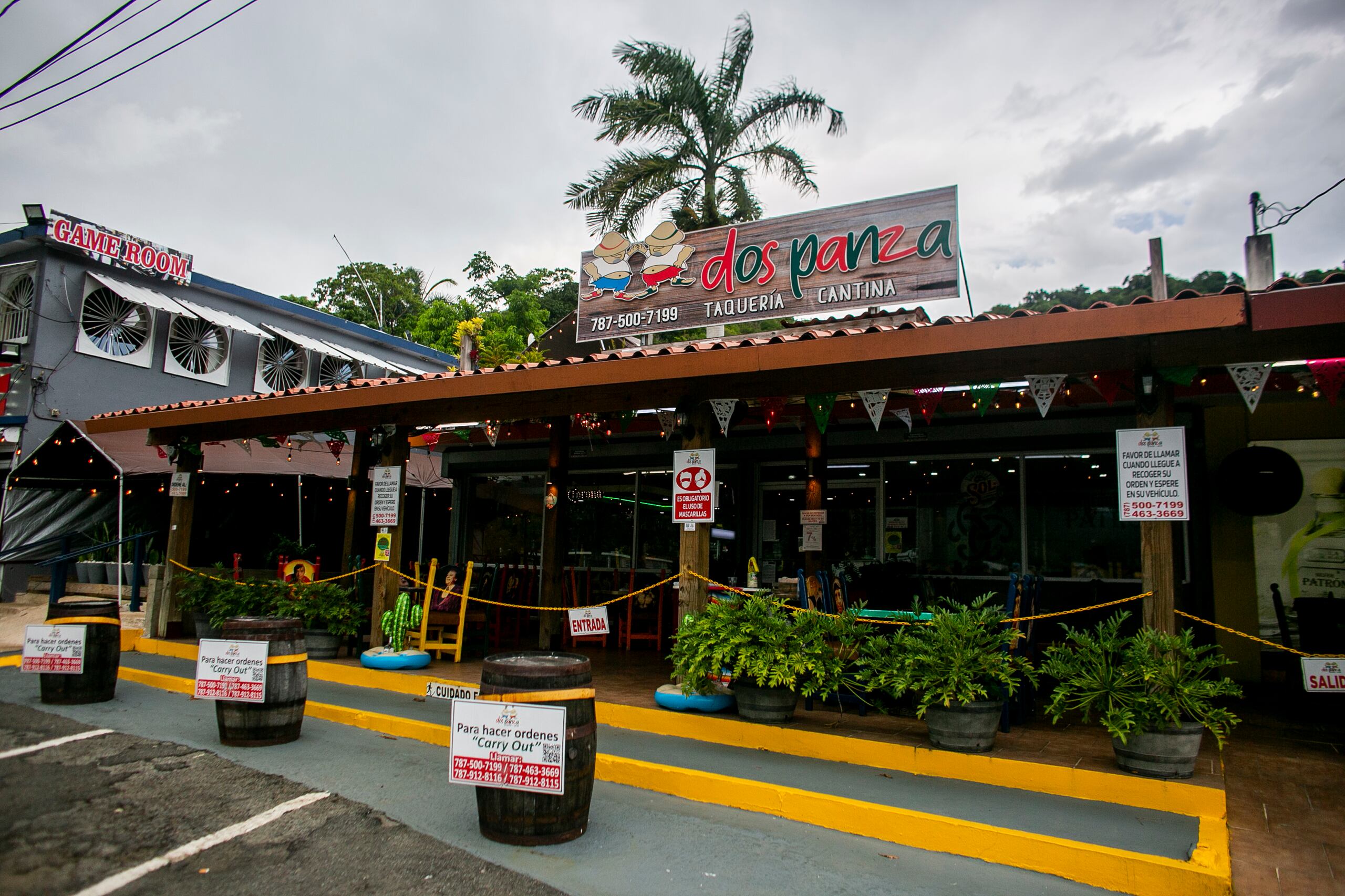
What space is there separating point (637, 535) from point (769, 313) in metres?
5.20

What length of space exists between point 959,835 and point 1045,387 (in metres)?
3.26

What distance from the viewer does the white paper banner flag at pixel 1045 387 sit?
19.1ft

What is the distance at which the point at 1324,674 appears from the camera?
499 cm

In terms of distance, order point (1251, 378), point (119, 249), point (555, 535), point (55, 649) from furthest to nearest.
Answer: point (119, 249), point (555, 535), point (55, 649), point (1251, 378)

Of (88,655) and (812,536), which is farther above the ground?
(812,536)

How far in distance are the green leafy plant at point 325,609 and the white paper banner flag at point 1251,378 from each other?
837cm


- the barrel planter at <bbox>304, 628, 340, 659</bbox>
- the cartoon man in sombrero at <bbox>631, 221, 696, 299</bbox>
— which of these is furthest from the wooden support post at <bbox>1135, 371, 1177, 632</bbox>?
the barrel planter at <bbox>304, 628, 340, 659</bbox>

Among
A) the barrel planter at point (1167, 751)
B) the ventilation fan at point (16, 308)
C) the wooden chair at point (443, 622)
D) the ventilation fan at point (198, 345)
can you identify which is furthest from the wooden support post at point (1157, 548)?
the ventilation fan at point (16, 308)

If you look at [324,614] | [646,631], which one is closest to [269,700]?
[324,614]

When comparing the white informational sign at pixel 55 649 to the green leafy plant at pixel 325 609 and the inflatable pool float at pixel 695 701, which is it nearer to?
the green leafy plant at pixel 325 609

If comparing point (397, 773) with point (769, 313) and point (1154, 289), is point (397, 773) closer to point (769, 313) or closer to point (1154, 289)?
point (769, 313)

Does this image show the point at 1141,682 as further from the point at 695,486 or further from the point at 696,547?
the point at 695,486

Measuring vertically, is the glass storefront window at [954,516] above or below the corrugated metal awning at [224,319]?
below

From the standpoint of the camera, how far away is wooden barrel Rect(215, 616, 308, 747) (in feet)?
18.2
